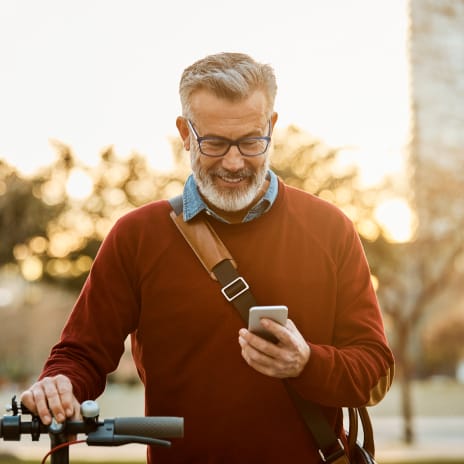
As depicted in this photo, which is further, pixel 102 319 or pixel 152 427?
pixel 102 319

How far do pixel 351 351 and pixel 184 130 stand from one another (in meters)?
0.96

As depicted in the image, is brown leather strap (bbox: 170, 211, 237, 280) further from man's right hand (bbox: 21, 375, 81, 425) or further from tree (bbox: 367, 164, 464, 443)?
tree (bbox: 367, 164, 464, 443)

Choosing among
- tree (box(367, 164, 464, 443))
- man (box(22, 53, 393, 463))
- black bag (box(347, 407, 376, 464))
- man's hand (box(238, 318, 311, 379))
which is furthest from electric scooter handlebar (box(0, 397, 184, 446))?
tree (box(367, 164, 464, 443))

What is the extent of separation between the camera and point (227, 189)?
3035mm

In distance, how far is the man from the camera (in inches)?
116

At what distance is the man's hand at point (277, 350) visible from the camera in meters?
2.58

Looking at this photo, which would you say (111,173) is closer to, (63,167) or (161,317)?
(63,167)

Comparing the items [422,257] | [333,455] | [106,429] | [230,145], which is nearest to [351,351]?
[333,455]

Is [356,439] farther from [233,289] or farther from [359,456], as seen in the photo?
[233,289]

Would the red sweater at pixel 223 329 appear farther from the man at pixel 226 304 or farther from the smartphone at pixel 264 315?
the smartphone at pixel 264 315

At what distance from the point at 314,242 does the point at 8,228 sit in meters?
15.1

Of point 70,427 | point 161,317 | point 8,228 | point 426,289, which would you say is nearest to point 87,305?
point 161,317

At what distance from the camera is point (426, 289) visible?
21531 millimetres

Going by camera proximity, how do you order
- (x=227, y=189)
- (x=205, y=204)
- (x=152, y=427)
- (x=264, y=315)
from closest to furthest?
(x=152, y=427) → (x=264, y=315) → (x=227, y=189) → (x=205, y=204)
